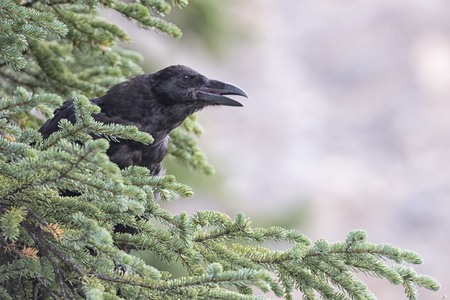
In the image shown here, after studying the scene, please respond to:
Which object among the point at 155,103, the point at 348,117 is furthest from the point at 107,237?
the point at 348,117

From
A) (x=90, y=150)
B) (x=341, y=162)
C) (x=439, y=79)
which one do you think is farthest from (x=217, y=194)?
(x=439, y=79)

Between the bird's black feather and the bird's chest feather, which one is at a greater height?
the bird's black feather

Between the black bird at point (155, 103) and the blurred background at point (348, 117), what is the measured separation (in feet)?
22.5

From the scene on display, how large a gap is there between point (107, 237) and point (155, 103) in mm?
1730

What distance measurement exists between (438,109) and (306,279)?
16.9 metres

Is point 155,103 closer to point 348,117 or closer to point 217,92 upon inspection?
point 217,92

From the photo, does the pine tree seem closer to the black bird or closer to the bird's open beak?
the black bird

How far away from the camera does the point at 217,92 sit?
3207mm

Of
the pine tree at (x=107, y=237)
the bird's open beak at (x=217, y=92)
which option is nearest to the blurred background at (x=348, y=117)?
the bird's open beak at (x=217, y=92)

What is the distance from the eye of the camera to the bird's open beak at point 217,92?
3137 mm

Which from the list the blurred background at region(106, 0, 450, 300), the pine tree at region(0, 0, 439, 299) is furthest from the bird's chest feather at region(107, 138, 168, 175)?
the blurred background at region(106, 0, 450, 300)

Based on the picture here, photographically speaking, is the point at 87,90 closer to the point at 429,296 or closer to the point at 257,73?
the point at 429,296

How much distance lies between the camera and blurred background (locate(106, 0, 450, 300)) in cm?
1423

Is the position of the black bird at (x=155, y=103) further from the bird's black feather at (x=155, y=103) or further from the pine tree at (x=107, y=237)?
the pine tree at (x=107, y=237)
